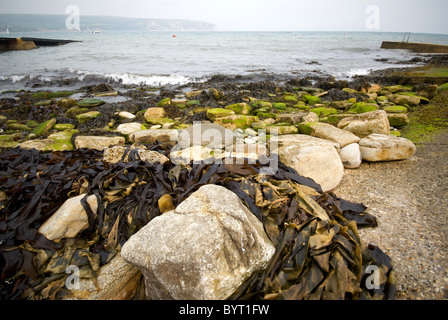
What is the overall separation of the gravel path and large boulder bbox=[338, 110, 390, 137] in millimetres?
641

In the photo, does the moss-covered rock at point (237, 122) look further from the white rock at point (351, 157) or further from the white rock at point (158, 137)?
the white rock at point (351, 157)

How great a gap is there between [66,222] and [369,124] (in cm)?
472

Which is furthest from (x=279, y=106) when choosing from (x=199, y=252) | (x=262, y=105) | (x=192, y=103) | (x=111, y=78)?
(x=111, y=78)

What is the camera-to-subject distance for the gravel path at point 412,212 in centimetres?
158

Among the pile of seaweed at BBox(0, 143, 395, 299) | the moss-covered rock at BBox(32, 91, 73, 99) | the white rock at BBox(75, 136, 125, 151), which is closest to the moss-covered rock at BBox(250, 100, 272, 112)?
the pile of seaweed at BBox(0, 143, 395, 299)

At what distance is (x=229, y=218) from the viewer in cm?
162

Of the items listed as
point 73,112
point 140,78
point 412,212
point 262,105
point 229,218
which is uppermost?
point 140,78

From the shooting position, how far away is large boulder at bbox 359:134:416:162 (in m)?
3.27

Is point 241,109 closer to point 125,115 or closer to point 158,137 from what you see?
point 158,137

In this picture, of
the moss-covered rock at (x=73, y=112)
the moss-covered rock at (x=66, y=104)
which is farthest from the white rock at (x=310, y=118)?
the moss-covered rock at (x=66, y=104)

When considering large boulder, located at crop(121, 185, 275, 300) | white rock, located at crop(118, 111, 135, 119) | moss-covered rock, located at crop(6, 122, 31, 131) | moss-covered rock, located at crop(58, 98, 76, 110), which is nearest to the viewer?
large boulder, located at crop(121, 185, 275, 300)

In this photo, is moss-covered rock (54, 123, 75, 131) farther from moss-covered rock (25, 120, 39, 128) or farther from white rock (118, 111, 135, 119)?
white rock (118, 111, 135, 119)

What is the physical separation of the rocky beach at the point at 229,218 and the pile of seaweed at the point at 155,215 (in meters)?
0.01
